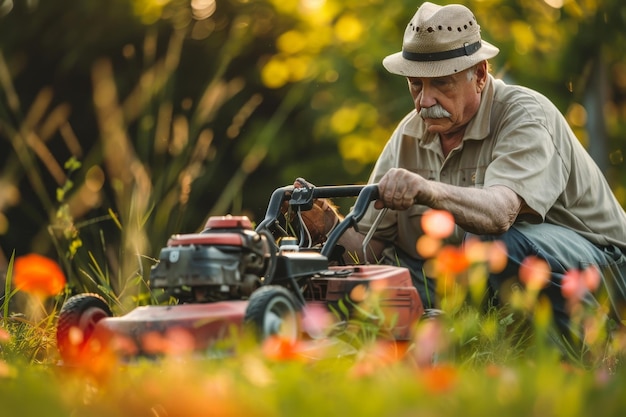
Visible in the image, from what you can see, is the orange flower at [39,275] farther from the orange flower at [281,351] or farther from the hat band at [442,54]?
the hat band at [442,54]

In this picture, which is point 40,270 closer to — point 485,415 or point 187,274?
point 187,274

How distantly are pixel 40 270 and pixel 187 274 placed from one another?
1.54 feet

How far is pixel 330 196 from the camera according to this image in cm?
422

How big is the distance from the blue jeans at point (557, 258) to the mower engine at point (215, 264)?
1.01 m

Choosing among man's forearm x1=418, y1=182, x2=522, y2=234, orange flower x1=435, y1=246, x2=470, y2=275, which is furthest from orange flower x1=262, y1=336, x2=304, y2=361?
man's forearm x1=418, y1=182, x2=522, y2=234

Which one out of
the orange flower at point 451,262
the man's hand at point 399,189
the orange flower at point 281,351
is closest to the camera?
the orange flower at point 281,351

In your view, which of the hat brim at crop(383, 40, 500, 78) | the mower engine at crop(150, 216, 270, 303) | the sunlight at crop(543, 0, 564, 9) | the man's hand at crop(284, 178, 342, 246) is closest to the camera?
the mower engine at crop(150, 216, 270, 303)

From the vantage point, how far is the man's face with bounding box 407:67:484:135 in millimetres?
4660

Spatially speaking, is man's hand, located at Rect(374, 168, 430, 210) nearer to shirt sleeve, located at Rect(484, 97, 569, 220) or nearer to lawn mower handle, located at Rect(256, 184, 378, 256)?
lawn mower handle, located at Rect(256, 184, 378, 256)

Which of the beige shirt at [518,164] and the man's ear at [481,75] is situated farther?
the man's ear at [481,75]

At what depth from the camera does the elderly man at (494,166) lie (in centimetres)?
443

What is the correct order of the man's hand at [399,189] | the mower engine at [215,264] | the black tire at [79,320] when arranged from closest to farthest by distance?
the mower engine at [215,264] < the black tire at [79,320] < the man's hand at [399,189]

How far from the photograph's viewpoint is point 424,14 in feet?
15.4

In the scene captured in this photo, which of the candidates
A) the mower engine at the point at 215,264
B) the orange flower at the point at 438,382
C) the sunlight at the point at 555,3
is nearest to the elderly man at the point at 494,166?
the mower engine at the point at 215,264
